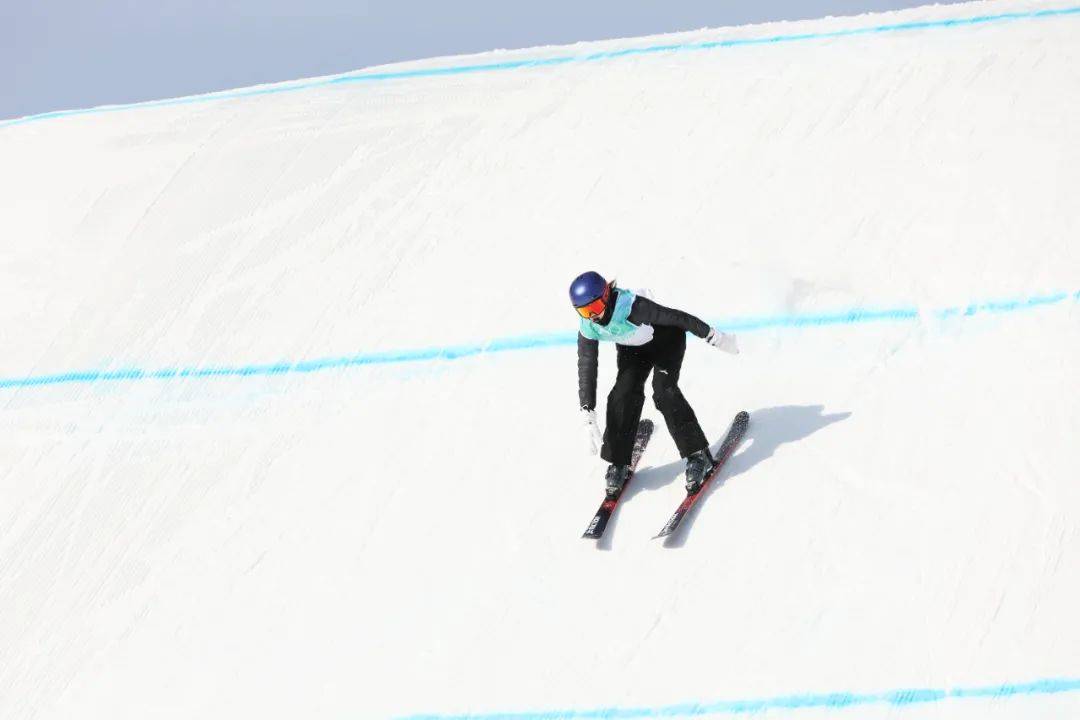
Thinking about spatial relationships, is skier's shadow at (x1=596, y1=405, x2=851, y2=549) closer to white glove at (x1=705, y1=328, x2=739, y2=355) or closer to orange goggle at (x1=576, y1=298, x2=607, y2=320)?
white glove at (x1=705, y1=328, x2=739, y2=355)

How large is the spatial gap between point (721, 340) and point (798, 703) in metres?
1.39

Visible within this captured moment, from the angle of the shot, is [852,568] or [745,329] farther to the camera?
[745,329]

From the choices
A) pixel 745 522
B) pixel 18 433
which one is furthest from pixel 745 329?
pixel 18 433

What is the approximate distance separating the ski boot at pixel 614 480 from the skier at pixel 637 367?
0.04 m

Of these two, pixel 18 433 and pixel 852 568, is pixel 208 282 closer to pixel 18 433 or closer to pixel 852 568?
pixel 18 433

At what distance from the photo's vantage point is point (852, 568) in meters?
5.23

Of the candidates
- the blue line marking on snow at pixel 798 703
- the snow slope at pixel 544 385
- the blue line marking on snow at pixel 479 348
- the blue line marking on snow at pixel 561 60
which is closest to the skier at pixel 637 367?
the snow slope at pixel 544 385

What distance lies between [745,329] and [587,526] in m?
1.41

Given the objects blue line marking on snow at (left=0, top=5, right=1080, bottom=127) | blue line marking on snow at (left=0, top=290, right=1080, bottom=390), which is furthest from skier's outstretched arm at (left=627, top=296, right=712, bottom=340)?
blue line marking on snow at (left=0, top=5, right=1080, bottom=127)

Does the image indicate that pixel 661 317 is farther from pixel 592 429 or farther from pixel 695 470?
pixel 695 470

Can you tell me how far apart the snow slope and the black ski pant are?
41cm

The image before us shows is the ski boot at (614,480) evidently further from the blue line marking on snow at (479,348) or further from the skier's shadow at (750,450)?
the blue line marking on snow at (479,348)

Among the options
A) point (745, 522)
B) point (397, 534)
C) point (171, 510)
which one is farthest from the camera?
point (171, 510)

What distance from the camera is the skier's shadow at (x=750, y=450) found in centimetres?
561
